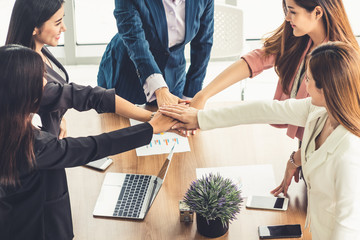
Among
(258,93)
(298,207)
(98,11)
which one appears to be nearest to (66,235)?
(298,207)

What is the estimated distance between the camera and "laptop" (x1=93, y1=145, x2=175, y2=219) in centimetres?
197

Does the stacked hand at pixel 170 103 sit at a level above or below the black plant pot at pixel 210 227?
above

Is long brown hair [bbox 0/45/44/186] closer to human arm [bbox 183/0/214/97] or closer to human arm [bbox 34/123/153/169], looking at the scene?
human arm [bbox 34/123/153/169]

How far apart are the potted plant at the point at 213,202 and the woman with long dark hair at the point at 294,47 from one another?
39cm

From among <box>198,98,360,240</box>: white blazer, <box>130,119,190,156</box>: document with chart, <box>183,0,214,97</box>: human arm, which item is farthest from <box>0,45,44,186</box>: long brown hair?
<box>183,0,214,97</box>: human arm

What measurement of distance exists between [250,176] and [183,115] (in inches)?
18.2

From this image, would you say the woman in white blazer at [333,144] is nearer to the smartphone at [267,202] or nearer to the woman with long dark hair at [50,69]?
the smartphone at [267,202]

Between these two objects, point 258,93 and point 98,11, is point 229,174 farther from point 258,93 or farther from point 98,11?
point 98,11

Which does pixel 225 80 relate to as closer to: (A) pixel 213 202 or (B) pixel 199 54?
(B) pixel 199 54

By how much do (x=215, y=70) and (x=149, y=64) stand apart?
291 centimetres

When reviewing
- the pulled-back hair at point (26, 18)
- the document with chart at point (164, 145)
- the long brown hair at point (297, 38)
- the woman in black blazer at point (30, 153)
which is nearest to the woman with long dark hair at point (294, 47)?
the long brown hair at point (297, 38)

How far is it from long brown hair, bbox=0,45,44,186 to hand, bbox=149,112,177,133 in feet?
2.41

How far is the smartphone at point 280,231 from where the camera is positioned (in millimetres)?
1834

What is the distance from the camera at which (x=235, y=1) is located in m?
5.27
